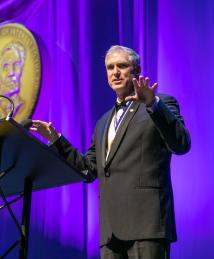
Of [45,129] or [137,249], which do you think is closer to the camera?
[137,249]

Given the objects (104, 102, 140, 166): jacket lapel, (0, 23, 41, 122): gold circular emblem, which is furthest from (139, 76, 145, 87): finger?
(0, 23, 41, 122): gold circular emblem

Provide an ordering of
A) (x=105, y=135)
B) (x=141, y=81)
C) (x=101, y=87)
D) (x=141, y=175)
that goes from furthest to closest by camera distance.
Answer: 1. (x=101, y=87)
2. (x=105, y=135)
3. (x=141, y=175)
4. (x=141, y=81)

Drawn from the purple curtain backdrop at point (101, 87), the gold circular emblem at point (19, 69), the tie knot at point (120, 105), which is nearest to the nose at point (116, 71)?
the tie knot at point (120, 105)

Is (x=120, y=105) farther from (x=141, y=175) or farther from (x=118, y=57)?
(x=141, y=175)

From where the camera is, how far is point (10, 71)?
382cm

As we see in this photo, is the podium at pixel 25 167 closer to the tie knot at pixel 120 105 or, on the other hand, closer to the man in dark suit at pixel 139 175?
the man in dark suit at pixel 139 175

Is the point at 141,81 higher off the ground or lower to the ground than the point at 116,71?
lower

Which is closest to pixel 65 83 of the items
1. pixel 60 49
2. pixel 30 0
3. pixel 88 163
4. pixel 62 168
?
pixel 60 49

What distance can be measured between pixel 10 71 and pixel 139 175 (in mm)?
2299

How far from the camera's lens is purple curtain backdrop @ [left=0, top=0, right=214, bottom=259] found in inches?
102

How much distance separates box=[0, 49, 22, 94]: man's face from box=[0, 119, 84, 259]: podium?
1909 mm

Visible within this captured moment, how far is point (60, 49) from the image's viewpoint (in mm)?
3438

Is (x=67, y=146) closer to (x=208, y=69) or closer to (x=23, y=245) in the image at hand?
(x=23, y=245)

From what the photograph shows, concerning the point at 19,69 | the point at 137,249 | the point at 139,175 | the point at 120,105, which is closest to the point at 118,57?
the point at 120,105
